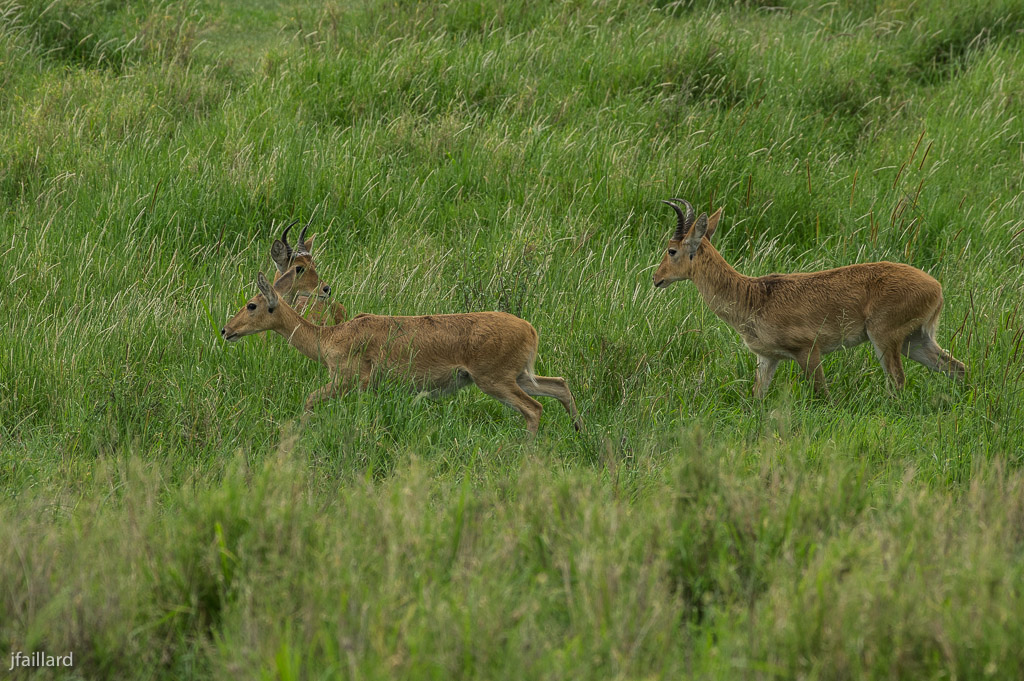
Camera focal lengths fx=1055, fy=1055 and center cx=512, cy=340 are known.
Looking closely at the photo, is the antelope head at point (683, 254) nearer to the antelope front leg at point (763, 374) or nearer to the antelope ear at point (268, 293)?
the antelope front leg at point (763, 374)

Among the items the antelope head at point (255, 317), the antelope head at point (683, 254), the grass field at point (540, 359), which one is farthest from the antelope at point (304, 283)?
the antelope head at point (683, 254)

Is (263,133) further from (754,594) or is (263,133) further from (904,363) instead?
(754,594)

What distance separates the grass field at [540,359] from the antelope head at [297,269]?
0.98 ft

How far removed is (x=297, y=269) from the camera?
25.8 ft

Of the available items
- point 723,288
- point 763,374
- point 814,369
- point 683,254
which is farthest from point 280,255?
point 814,369

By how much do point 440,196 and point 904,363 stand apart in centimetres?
428

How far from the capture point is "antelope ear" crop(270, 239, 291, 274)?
Answer: 7.71 metres

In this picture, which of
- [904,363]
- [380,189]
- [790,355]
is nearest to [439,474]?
[790,355]

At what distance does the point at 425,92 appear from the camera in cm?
1087

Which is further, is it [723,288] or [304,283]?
[304,283]

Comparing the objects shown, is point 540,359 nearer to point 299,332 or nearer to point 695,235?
point 695,235

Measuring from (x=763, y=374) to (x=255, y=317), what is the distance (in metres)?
3.34

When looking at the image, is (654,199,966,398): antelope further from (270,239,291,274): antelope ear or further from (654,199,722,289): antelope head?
(270,239,291,274): antelope ear

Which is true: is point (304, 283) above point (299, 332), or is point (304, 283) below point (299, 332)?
below
